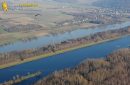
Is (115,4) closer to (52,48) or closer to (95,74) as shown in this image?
(52,48)

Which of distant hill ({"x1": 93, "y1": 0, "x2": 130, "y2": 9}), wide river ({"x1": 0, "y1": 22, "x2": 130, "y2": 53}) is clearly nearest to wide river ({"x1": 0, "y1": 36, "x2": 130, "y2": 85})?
wide river ({"x1": 0, "y1": 22, "x2": 130, "y2": 53})

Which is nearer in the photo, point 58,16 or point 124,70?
point 124,70

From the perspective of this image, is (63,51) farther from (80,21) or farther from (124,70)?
(80,21)

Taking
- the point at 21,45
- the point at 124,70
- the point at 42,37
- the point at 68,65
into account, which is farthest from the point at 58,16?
the point at 124,70

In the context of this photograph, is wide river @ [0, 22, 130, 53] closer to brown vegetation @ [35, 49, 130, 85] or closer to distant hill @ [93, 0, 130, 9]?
brown vegetation @ [35, 49, 130, 85]

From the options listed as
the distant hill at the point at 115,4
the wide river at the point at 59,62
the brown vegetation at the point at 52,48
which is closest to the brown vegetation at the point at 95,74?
the wide river at the point at 59,62

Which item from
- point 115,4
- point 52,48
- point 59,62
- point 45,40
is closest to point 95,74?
point 59,62
